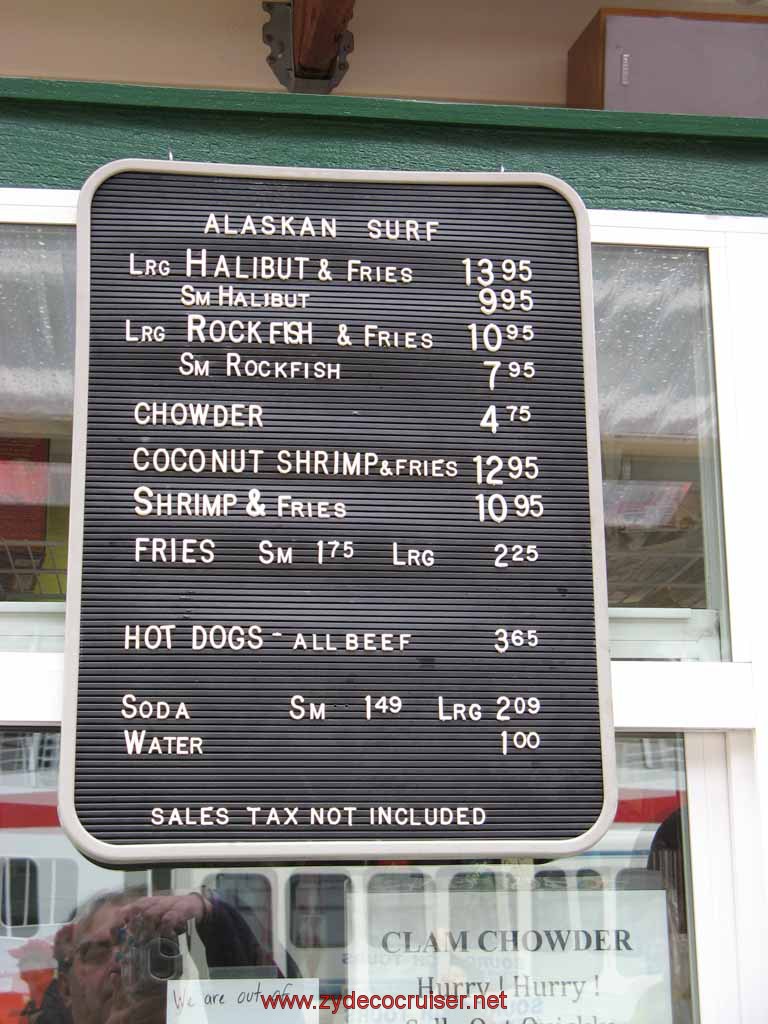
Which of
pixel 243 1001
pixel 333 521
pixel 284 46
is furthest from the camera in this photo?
pixel 284 46

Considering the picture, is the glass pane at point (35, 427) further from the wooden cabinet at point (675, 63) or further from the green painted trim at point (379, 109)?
the wooden cabinet at point (675, 63)

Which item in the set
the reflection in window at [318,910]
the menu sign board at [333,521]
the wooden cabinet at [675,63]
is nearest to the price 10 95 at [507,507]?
the menu sign board at [333,521]

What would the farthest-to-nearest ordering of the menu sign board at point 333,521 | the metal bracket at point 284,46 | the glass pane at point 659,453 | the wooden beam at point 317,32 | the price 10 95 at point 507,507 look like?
the metal bracket at point 284,46, the wooden beam at point 317,32, the glass pane at point 659,453, the price 10 95 at point 507,507, the menu sign board at point 333,521

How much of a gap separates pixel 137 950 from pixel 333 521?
0.98 metres

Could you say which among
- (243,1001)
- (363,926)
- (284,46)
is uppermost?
(284,46)

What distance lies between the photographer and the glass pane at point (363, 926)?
2395mm

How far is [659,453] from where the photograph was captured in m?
2.66

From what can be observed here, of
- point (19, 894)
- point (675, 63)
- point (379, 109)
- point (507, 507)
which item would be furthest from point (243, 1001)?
point (675, 63)

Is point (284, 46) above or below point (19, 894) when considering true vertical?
above

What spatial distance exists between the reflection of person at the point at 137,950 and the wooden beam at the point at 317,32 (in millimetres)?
2235

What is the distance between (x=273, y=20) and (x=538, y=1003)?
279 centimetres

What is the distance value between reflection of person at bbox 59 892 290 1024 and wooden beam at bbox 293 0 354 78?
2.24m

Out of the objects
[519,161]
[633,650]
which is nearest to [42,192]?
[519,161]

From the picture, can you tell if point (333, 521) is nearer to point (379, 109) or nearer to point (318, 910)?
point (318, 910)
